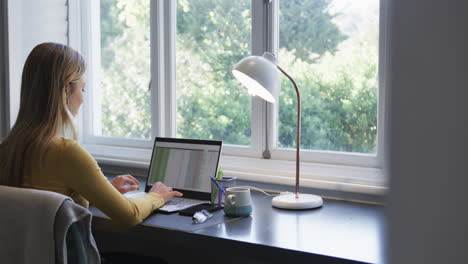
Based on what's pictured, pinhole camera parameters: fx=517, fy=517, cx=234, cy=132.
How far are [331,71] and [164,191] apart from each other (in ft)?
2.72

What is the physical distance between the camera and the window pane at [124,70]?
2684 mm

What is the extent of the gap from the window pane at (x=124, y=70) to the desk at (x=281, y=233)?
993 millimetres

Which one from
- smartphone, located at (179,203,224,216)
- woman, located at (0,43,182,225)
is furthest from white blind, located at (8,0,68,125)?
smartphone, located at (179,203,224,216)

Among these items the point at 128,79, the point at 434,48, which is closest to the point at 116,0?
the point at 128,79

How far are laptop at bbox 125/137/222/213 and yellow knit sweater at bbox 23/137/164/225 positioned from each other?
27 cm

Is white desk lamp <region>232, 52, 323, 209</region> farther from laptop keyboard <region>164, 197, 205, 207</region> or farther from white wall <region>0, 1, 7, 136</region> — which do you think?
white wall <region>0, 1, 7, 136</region>

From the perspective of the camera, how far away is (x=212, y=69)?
2.46 metres

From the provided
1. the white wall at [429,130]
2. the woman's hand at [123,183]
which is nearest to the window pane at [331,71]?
the woman's hand at [123,183]

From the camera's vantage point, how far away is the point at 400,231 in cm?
27

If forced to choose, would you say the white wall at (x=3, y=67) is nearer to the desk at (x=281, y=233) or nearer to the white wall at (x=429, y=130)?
the desk at (x=281, y=233)

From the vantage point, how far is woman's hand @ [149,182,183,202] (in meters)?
1.84

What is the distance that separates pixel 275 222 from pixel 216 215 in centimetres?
21

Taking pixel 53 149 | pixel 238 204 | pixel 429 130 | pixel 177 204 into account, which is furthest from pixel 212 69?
pixel 429 130

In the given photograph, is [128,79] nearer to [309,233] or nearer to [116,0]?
[116,0]
